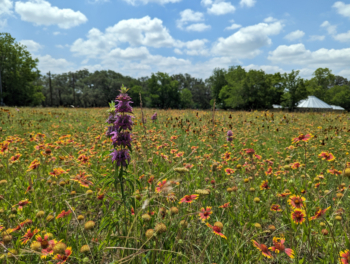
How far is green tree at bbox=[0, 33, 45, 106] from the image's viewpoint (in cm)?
3506

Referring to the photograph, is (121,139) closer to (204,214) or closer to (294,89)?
(204,214)

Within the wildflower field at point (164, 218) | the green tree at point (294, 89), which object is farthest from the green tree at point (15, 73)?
the green tree at point (294, 89)

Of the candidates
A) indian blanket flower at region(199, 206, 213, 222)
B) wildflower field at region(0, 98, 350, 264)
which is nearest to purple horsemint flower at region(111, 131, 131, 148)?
wildflower field at region(0, 98, 350, 264)

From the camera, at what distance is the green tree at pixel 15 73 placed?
1380 inches

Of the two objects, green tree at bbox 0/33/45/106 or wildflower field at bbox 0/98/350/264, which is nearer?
wildflower field at bbox 0/98/350/264

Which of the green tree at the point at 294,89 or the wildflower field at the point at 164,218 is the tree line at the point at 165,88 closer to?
the green tree at the point at 294,89

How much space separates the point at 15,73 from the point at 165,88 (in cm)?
3803

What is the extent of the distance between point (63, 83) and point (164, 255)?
8800cm

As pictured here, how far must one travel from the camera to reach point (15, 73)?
3531 cm

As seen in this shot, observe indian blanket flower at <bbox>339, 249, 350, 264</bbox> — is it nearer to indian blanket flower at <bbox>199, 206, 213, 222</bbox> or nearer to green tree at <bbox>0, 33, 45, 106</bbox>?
indian blanket flower at <bbox>199, 206, 213, 222</bbox>

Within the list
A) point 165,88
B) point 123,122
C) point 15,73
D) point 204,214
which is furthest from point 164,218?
point 165,88

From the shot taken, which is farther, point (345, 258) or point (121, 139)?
point (121, 139)

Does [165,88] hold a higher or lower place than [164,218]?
higher

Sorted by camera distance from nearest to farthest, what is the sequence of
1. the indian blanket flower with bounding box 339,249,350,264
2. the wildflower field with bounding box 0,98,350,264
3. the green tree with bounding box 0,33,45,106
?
the indian blanket flower with bounding box 339,249,350,264 < the wildflower field with bounding box 0,98,350,264 < the green tree with bounding box 0,33,45,106
